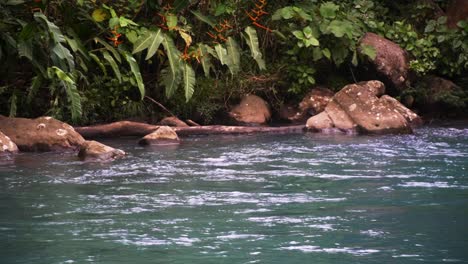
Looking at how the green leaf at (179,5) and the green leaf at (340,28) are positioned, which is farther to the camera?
the green leaf at (340,28)

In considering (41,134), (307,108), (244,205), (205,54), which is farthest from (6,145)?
(307,108)

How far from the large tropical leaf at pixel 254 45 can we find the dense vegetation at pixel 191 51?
24mm

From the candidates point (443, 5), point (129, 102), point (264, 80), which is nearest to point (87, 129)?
point (129, 102)

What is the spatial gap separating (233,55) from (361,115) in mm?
2443

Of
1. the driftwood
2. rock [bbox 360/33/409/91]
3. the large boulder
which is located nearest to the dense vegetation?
rock [bbox 360/33/409/91]

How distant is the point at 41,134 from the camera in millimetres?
13234

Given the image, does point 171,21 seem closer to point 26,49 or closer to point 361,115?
point 26,49

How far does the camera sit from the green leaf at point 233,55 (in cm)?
1588

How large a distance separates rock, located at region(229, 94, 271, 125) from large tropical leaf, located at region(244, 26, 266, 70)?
67cm

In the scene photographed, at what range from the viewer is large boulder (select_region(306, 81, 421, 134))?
1505 centimetres

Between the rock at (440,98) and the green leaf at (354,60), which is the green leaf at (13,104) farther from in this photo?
the rock at (440,98)

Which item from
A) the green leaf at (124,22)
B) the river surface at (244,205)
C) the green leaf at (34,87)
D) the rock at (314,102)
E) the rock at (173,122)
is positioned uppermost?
the green leaf at (124,22)

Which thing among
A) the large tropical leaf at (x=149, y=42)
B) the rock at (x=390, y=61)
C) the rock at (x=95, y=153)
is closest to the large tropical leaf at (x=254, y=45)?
the large tropical leaf at (x=149, y=42)

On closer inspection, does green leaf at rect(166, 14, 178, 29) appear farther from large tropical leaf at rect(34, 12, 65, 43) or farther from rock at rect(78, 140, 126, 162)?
rock at rect(78, 140, 126, 162)
